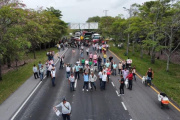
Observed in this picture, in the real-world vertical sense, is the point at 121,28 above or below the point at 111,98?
above

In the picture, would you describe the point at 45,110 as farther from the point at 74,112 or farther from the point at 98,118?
the point at 98,118

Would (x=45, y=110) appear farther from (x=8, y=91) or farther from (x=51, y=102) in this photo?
(x=8, y=91)

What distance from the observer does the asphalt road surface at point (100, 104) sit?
11.1 meters

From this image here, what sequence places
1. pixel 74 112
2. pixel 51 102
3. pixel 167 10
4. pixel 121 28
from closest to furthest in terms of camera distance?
1. pixel 74 112
2. pixel 51 102
3. pixel 167 10
4. pixel 121 28

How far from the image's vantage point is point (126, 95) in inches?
564

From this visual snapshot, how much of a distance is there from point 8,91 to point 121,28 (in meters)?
29.4

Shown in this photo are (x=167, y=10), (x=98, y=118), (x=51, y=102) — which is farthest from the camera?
(x=167, y=10)

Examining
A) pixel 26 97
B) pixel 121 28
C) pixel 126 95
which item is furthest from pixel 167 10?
pixel 26 97

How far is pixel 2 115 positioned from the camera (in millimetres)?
11438

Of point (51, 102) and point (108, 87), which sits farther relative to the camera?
point (108, 87)

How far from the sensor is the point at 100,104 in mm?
12672

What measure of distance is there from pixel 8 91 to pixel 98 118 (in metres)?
8.60

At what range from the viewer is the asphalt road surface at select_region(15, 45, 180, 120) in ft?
36.5

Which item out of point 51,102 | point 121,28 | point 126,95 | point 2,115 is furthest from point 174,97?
point 121,28
